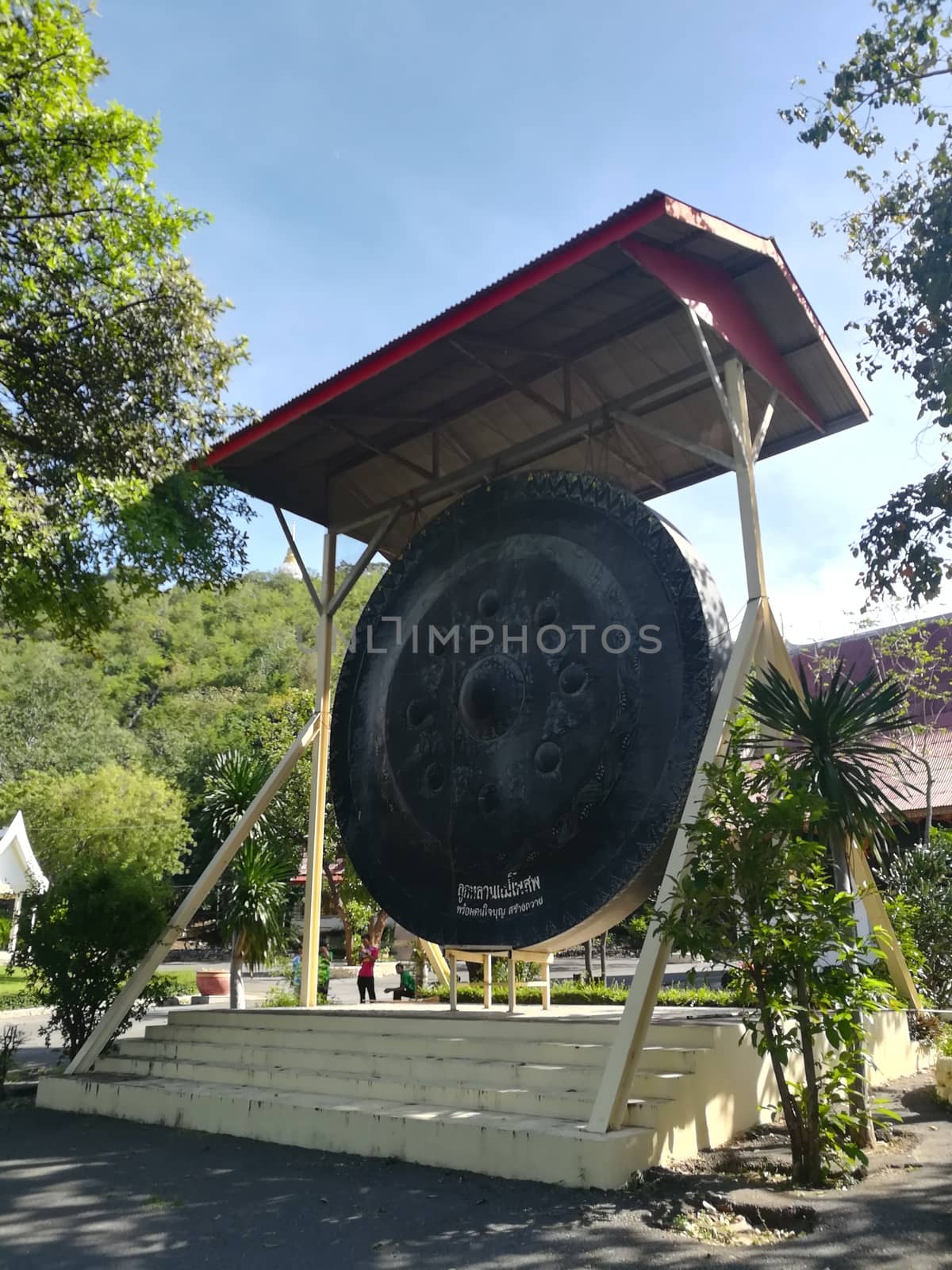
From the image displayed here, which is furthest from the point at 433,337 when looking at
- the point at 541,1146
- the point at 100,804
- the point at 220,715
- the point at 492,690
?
the point at 220,715

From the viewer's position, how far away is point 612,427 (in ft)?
31.7

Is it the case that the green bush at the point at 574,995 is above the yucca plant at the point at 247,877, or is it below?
below

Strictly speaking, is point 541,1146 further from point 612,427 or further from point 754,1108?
point 612,427

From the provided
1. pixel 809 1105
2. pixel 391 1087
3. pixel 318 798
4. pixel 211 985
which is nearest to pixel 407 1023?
pixel 391 1087

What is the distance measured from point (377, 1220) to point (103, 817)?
97.5 feet

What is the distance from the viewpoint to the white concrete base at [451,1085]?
563 centimetres

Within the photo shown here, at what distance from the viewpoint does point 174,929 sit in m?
9.52

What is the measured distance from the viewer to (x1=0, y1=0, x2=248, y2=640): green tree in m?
8.95

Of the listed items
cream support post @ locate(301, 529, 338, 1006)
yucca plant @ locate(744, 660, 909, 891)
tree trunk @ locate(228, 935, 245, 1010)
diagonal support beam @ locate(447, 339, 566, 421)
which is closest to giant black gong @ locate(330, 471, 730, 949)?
cream support post @ locate(301, 529, 338, 1006)

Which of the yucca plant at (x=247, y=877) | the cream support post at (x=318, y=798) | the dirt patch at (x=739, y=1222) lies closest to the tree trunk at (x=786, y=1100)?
the dirt patch at (x=739, y=1222)

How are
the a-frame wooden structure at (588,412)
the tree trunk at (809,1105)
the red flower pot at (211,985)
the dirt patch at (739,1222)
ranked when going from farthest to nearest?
the red flower pot at (211,985) → the a-frame wooden structure at (588,412) → the tree trunk at (809,1105) → the dirt patch at (739,1222)

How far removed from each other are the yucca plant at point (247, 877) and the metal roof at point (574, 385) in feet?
15.8

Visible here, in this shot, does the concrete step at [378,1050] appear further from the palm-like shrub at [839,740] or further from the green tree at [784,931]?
the palm-like shrub at [839,740]

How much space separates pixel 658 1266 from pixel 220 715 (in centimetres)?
5788
